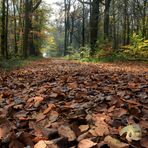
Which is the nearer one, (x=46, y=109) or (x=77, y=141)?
(x=77, y=141)

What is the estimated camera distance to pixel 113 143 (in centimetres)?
184

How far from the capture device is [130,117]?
2363 millimetres

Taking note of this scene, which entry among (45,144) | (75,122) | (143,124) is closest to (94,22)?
(75,122)

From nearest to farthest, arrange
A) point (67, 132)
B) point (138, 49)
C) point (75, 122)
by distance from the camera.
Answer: point (67, 132), point (75, 122), point (138, 49)

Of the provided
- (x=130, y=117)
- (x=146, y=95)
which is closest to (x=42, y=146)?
(x=130, y=117)

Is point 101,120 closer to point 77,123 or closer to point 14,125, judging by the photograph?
point 77,123

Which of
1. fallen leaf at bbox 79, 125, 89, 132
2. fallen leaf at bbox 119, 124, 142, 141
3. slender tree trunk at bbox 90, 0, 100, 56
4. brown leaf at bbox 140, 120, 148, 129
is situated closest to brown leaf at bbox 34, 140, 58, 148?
fallen leaf at bbox 79, 125, 89, 132

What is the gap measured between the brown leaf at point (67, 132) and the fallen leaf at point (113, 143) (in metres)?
0.23

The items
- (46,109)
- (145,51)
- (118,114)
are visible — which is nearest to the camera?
(118,114)

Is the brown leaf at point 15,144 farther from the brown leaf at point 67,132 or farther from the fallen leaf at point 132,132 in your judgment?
the fallen leaf at point 132,132

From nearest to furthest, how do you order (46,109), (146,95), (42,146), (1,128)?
(42,146) → (1,128) → (46,109) → (146,95)

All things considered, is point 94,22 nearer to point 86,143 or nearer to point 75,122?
point 75,122

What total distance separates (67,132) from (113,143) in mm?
392

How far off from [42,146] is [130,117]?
870mm
